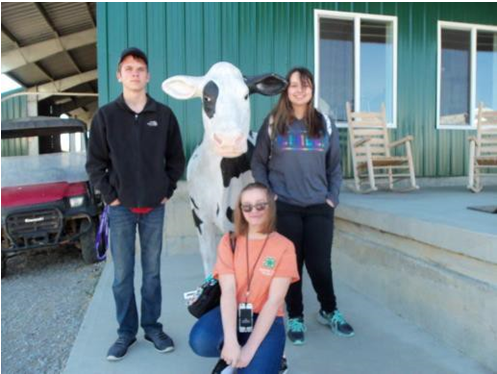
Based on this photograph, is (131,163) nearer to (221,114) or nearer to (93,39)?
(221,114)

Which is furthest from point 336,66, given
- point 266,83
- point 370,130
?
point 266,83

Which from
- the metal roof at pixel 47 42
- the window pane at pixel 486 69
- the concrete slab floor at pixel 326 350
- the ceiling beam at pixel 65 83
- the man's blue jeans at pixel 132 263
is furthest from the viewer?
the ceiling beam at pixel 65 83

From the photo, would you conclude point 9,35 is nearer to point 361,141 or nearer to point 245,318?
point 361,141

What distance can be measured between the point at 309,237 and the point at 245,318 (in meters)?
0.92

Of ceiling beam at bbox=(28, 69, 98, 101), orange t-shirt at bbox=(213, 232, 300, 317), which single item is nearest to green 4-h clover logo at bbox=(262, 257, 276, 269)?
orange t-shirt at bbox=(213, 232, 300, 317)

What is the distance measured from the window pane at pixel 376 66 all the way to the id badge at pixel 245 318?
5200 millimetres

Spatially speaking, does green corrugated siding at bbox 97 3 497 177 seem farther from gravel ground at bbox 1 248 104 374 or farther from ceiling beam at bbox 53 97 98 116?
ceiling beam at bbox 53 97 98 116

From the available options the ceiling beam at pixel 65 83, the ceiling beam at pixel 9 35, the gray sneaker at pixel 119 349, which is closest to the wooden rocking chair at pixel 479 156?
the gray sneaker at pixel 119 349

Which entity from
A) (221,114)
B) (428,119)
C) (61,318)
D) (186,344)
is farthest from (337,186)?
(428,119)

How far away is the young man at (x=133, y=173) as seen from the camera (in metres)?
2.49

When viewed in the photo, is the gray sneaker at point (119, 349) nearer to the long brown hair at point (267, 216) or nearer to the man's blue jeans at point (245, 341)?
the man's blue jeans at point (245, 341)

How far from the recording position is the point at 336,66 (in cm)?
634

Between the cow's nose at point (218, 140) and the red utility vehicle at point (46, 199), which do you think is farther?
the red utility vehicle at point (46, 199)

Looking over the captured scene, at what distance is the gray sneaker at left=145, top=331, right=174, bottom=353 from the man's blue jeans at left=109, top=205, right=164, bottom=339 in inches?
1.3
